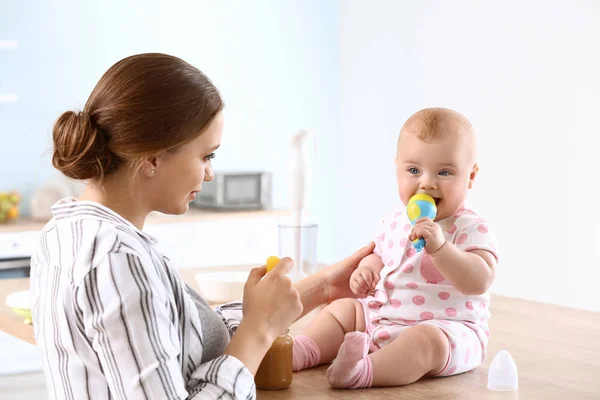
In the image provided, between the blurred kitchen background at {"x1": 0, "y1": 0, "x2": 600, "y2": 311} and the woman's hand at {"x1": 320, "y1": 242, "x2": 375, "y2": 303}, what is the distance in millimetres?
2204

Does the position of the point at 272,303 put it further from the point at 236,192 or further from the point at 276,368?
the point at 236,192

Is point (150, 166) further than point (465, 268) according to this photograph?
No

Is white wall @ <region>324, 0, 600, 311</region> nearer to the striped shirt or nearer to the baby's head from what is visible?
the baby's head

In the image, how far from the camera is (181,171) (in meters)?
1.17

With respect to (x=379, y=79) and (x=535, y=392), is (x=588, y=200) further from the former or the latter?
(x=535, y=392)

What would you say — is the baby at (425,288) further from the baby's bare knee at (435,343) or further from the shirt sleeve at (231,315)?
the shirt sleeve at (231,315)

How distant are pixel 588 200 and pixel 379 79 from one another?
157cm

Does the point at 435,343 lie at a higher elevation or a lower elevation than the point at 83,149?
lower

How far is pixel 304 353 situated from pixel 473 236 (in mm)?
324

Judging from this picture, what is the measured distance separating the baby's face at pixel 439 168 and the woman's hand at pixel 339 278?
221 millimetres

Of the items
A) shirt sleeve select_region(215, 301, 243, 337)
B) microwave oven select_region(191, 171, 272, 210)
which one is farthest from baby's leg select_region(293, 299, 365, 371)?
microwave oven select_region(191, 171, 272, 210)

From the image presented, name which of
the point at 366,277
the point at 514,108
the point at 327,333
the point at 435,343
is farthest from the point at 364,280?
the point at 514,108

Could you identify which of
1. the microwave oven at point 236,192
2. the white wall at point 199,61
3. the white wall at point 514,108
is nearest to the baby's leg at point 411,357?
the white wall at point 514,108

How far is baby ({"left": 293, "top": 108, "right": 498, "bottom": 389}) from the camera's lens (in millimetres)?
1304
